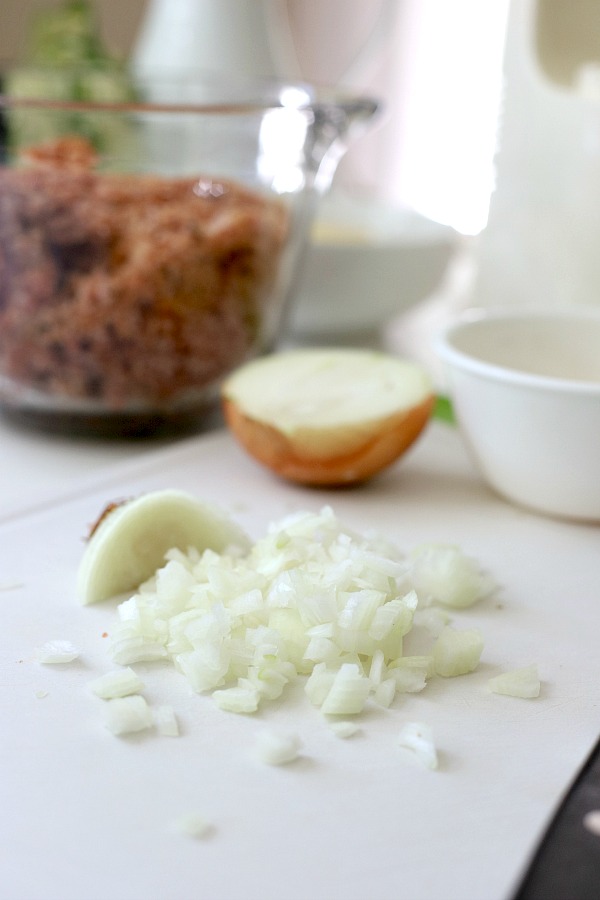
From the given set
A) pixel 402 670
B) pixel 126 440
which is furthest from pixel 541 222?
pixel 402 670

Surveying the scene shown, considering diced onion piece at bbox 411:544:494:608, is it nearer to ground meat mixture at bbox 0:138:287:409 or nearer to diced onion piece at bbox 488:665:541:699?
diced onion piece at bbox 488:665:541:699

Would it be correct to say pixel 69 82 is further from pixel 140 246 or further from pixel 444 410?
pixel 444 410

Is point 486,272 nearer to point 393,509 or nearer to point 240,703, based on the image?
point 393,509

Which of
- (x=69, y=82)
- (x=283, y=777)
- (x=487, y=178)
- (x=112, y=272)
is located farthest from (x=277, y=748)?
(x=487, y=178)

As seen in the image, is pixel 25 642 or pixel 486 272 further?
pixel 486 272

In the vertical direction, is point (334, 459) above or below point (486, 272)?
below

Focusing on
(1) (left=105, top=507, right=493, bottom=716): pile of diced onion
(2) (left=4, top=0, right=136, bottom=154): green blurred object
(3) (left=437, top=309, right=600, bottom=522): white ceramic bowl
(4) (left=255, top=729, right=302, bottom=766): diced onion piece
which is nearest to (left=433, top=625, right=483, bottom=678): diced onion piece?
(1) (left=105, top=507, right=493, bottom=716): pile of diced onion

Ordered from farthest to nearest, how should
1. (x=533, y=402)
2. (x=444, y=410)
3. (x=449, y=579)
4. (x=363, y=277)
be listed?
(x=363, y=277), (x=444, y=410), (x=533, y=402), (x=449, y=579)
